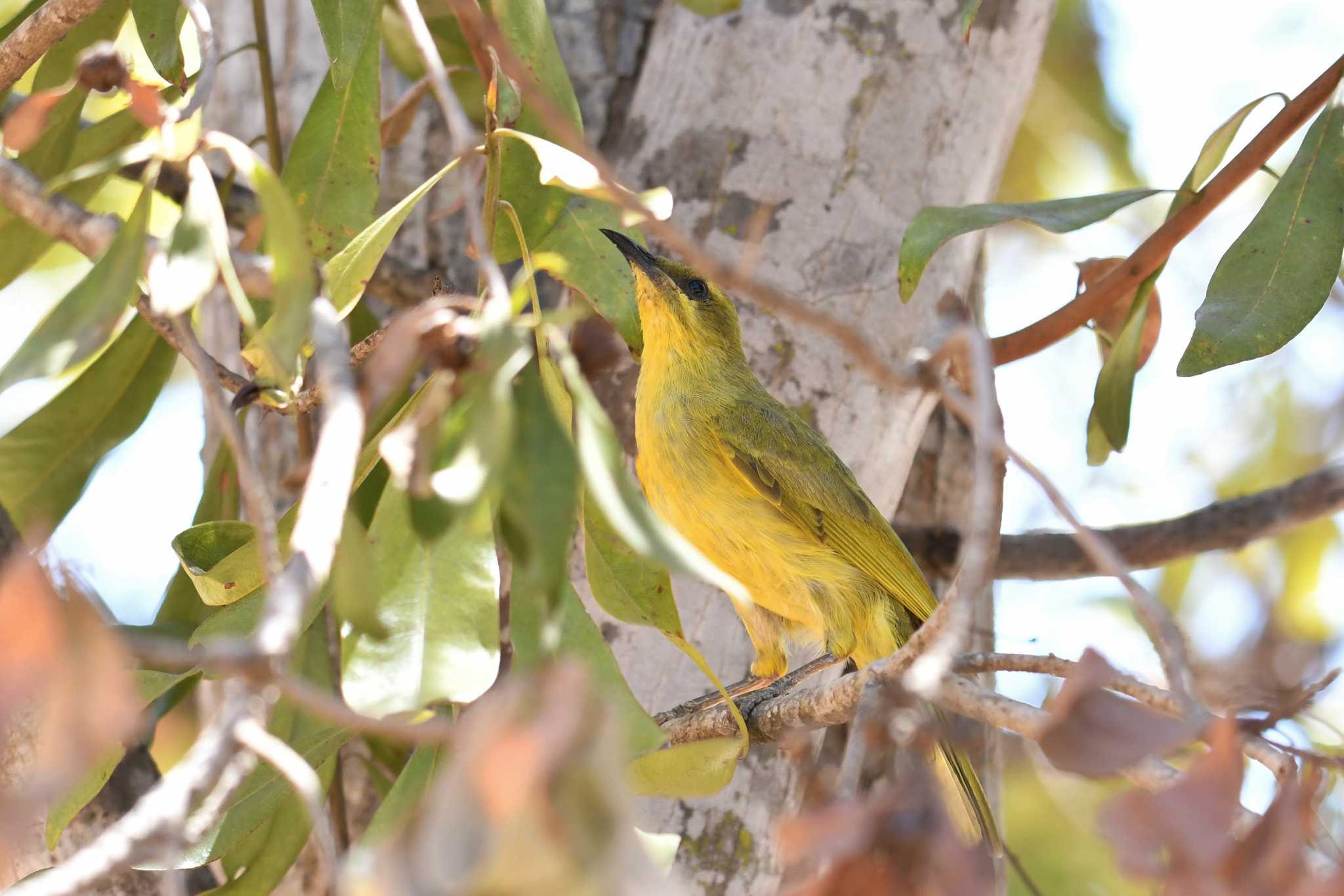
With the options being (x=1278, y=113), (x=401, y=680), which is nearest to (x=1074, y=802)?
(x=1278, y=113)

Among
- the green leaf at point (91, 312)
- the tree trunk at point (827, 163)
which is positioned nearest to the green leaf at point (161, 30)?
the green leaf at point (91, 312)

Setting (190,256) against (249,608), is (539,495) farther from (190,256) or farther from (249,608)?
(249,608)

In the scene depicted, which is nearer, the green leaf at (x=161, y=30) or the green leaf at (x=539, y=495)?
the green leaf at (x=539, y=495)

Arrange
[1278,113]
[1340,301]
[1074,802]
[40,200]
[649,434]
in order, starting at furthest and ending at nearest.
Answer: [1340,301] → [1074,802] → [649,434] → [1278,113] → [40,200]

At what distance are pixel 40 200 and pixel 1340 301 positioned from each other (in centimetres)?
604

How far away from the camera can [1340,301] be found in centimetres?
639

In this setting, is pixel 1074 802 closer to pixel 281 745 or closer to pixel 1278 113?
pixel 1278 113

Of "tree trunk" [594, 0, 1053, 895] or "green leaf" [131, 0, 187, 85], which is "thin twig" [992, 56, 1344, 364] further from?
"green leaf" [131, 0, 187, 85]

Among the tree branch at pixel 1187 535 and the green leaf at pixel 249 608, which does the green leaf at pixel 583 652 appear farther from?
the tree branch at pixel 1187 535

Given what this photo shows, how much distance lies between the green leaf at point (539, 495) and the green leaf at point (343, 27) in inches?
53.7

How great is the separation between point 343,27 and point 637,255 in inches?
61.7

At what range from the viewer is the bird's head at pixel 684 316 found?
404 cm

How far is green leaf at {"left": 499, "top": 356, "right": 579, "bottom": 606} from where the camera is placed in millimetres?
1220

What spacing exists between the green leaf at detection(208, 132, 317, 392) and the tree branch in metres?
2.68
